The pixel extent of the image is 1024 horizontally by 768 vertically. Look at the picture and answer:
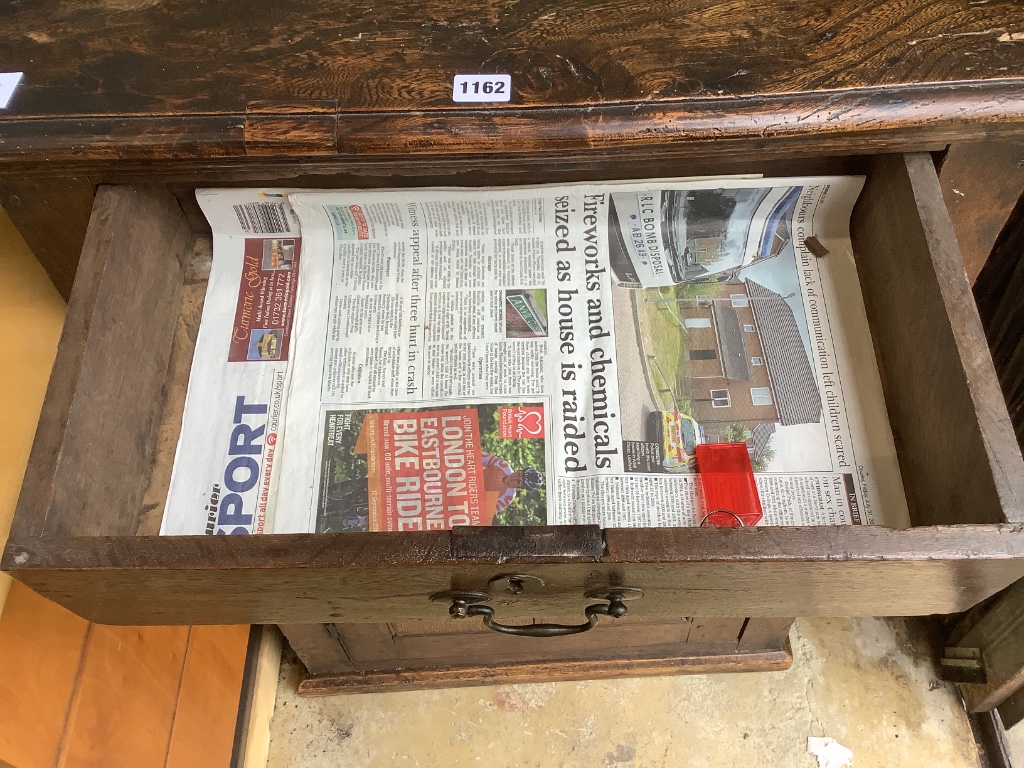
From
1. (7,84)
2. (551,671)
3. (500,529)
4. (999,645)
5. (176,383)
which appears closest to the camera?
(500,529)

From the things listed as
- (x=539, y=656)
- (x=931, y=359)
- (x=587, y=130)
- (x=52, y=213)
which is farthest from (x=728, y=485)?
(x=52, y=213)

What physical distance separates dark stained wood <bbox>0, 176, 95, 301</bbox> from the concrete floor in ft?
1.94

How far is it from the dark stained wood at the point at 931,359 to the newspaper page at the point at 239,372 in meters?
0.52

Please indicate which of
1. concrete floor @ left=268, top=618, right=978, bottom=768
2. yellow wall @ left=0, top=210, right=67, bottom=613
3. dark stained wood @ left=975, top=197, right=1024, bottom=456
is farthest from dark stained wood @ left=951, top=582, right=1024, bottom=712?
yellow wall @ left=0, top=210, right=67, bottom=613

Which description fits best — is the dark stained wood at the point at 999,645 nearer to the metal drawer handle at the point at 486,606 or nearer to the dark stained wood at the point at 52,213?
the metal drawer handle at the point at 486,606

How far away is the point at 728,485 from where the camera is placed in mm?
627

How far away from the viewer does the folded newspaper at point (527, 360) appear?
63 cm

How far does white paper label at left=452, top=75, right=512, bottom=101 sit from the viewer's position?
561 mm

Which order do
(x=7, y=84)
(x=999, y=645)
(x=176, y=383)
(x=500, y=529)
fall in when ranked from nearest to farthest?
1. (x=500, y=529)
2. (x=7, y=84)
3. (x=176, y=383)
4. (x=999, y=645)

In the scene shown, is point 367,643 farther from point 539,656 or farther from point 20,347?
point 20,347

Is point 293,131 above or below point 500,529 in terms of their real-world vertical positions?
above

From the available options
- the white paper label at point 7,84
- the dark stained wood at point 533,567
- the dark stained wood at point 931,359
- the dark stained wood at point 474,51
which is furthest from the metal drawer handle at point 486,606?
the white paper label at point 7,84

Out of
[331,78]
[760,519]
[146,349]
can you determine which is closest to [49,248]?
[146,349]

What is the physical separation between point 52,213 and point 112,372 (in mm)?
157
